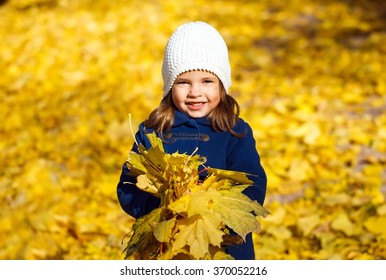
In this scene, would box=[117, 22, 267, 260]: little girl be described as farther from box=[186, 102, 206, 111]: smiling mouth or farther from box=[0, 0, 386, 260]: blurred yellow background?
box=[0, 0, 386, 260]: blurred yellow background

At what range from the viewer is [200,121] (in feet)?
8.23

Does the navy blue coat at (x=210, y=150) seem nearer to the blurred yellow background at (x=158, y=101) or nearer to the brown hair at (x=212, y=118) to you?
the brown hair at (x=212, y=118)

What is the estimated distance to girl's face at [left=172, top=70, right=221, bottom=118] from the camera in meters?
2.50

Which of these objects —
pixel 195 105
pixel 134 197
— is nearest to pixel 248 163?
pixel 195 105

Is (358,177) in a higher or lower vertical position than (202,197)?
higher

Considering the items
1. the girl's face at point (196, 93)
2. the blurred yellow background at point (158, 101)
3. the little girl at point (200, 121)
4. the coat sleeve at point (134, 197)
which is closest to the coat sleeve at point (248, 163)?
the little girl at point (200, 121)

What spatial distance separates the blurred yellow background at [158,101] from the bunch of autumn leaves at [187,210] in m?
2.01

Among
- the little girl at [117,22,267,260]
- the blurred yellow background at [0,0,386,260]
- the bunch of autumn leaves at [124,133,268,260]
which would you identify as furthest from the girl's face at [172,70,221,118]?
the blurred yellow background at [0,0,386,260]

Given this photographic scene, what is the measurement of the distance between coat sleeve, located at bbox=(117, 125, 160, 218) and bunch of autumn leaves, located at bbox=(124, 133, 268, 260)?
6.5 inches

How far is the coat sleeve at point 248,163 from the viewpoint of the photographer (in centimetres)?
246
